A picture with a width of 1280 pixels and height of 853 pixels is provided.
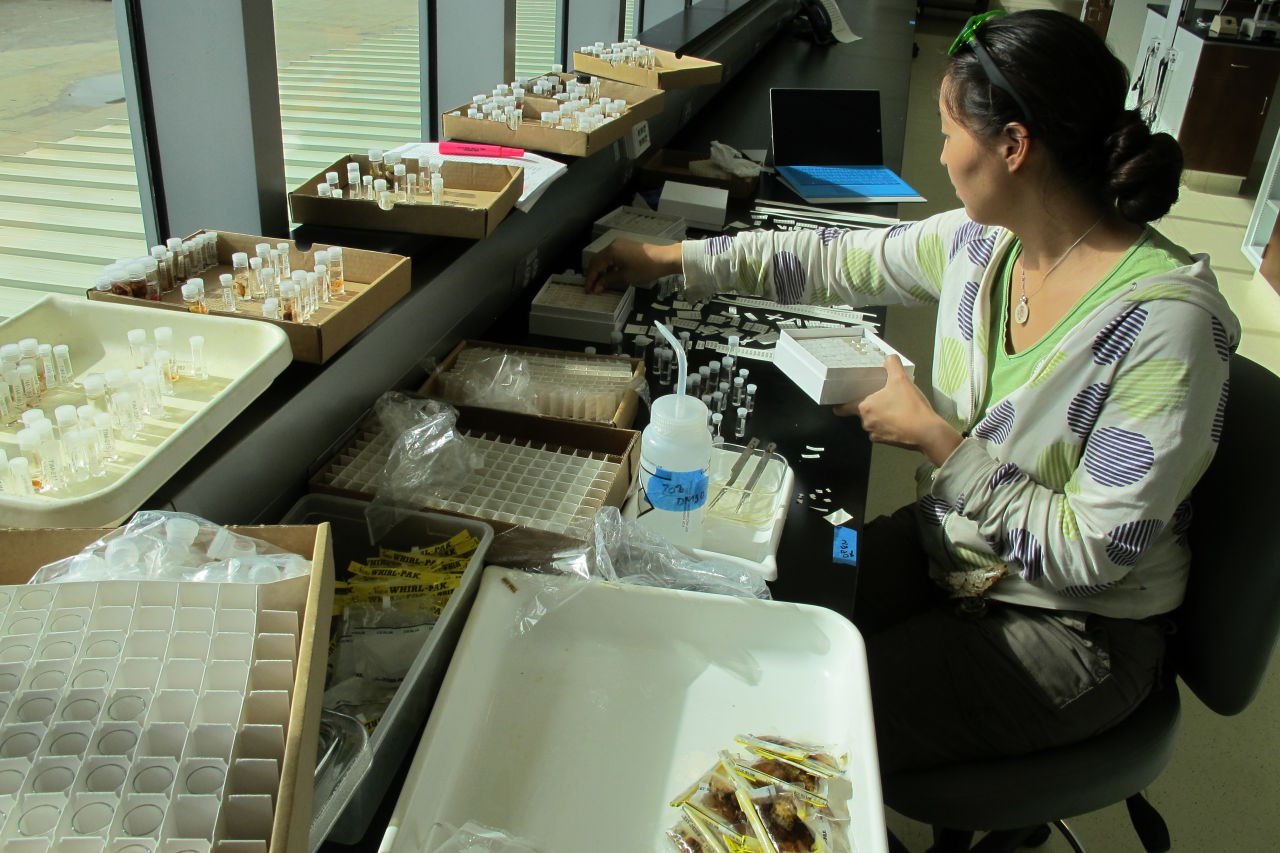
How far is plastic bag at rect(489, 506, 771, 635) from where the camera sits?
41.7 inches

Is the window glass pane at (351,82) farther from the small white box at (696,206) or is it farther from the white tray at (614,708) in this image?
the white tray at (614,708)

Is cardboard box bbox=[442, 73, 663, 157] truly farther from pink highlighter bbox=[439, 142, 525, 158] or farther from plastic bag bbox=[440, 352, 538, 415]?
plastic bag bbox=[440, 352, 538, 415]

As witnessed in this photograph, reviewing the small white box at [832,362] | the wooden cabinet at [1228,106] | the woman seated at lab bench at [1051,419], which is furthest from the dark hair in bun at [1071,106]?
the wooden cabinet at [1228,106]

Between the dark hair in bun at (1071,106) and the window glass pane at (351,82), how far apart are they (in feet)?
6.47

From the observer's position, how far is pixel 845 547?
1.29 meters

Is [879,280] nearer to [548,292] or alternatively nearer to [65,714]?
[548,292]

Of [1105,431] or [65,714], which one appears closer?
[65,714]

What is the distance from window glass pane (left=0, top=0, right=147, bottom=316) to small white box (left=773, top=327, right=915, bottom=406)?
3.94ft

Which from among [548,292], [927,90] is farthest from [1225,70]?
[548,292]

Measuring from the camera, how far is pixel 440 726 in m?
0.88

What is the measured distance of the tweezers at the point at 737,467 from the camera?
4.26ft

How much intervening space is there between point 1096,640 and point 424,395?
42.2 inches

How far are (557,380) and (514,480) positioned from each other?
0.33m

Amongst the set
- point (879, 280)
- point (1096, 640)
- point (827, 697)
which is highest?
point (879, 280)
